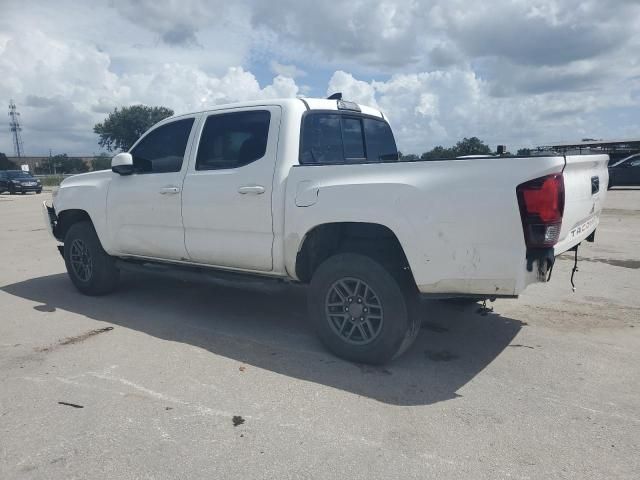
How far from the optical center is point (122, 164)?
526 cm

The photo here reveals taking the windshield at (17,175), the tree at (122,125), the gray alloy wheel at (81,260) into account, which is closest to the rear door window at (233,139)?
the gray alloy wheel at (81,260)

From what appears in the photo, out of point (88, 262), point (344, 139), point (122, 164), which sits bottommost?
point (88, 262)

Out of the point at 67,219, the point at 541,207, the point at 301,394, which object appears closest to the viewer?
the point at 541,207

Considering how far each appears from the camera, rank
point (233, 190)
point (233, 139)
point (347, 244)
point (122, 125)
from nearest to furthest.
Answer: point (347, 244), point (233, 190), point (233, 139), point (122, 125)

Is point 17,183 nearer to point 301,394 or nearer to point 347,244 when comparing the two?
point 347,244

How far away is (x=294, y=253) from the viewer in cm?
421

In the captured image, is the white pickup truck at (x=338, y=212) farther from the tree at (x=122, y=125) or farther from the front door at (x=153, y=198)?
the tree at (x=122, y=125)

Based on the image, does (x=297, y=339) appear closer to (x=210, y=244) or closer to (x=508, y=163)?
(x=210, y=244)

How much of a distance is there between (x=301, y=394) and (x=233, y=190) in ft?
6.09

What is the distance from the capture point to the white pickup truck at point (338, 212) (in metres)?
3.33

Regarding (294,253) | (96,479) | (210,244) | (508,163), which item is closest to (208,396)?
(96,479)

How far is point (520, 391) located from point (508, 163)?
5.07 ft

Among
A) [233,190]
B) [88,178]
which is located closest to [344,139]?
[233,190]

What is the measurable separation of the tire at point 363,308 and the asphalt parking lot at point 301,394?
0.54ft
